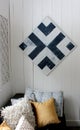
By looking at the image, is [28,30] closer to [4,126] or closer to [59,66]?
[59,66]

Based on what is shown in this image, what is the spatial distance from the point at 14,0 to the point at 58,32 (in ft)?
3.12

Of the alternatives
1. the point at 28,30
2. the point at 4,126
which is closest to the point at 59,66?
the point at 28,30

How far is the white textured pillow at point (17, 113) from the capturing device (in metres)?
2.62

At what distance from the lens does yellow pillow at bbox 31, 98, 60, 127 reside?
9.61 feet

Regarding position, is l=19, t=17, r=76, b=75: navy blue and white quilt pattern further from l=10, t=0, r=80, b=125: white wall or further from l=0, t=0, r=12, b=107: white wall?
l=0, t=0, r=12, b=107: white wall

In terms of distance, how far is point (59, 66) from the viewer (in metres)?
3.78

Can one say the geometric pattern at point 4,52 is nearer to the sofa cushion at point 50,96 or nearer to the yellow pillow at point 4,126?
the sofa cushion at point 50,96

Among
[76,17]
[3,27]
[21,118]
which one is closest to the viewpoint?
[21,118]

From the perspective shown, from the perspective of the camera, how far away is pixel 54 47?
377 cm

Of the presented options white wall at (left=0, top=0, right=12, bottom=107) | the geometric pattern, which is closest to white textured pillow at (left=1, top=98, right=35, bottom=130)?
white wall at (left=0, top=0, right=12, bottom=107)

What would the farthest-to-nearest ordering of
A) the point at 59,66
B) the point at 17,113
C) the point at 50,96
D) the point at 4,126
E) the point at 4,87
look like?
the point at 59,66 → the point at 4,87 → the point at 50,96 → the point at 17,113 → the point at 4,126

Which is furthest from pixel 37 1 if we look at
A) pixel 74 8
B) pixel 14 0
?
pixel 74 8

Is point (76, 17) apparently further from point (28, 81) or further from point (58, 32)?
point (28, 81)

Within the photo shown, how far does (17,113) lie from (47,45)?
1.49 metres
